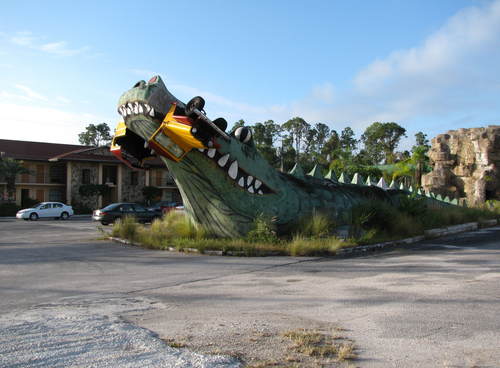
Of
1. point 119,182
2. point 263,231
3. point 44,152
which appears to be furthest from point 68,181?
point 263,231

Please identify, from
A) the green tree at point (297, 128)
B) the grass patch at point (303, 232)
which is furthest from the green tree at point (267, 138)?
the grass patch at point (303, 232)

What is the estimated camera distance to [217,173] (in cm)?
1252

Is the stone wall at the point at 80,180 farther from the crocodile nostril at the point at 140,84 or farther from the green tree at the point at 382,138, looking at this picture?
the green tree at the point at 382,138

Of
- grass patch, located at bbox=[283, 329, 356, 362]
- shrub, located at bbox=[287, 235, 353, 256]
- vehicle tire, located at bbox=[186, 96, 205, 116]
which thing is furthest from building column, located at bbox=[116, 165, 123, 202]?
grass patch, located at bbox=[283, 329, 356, 362]

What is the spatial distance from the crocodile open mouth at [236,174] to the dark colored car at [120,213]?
13.9 metres

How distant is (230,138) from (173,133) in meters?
1.76

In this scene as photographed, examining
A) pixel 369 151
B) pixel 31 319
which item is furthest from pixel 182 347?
pixel 369 151

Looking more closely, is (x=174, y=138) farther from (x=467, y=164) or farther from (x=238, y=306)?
(x=467, y=164)

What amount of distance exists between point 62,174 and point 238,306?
42555 mm

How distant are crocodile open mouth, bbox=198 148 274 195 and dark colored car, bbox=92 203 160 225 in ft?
45.7

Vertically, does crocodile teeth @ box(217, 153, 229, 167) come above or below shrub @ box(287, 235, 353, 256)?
above

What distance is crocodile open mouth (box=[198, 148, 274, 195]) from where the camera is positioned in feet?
40.2

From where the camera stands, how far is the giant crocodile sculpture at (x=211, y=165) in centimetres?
1153

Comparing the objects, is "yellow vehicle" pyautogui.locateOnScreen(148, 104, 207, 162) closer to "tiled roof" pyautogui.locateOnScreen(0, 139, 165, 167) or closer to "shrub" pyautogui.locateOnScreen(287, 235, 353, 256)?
"shrub" pyautogui.locateOnScreen(287, 235, 353, 256)
